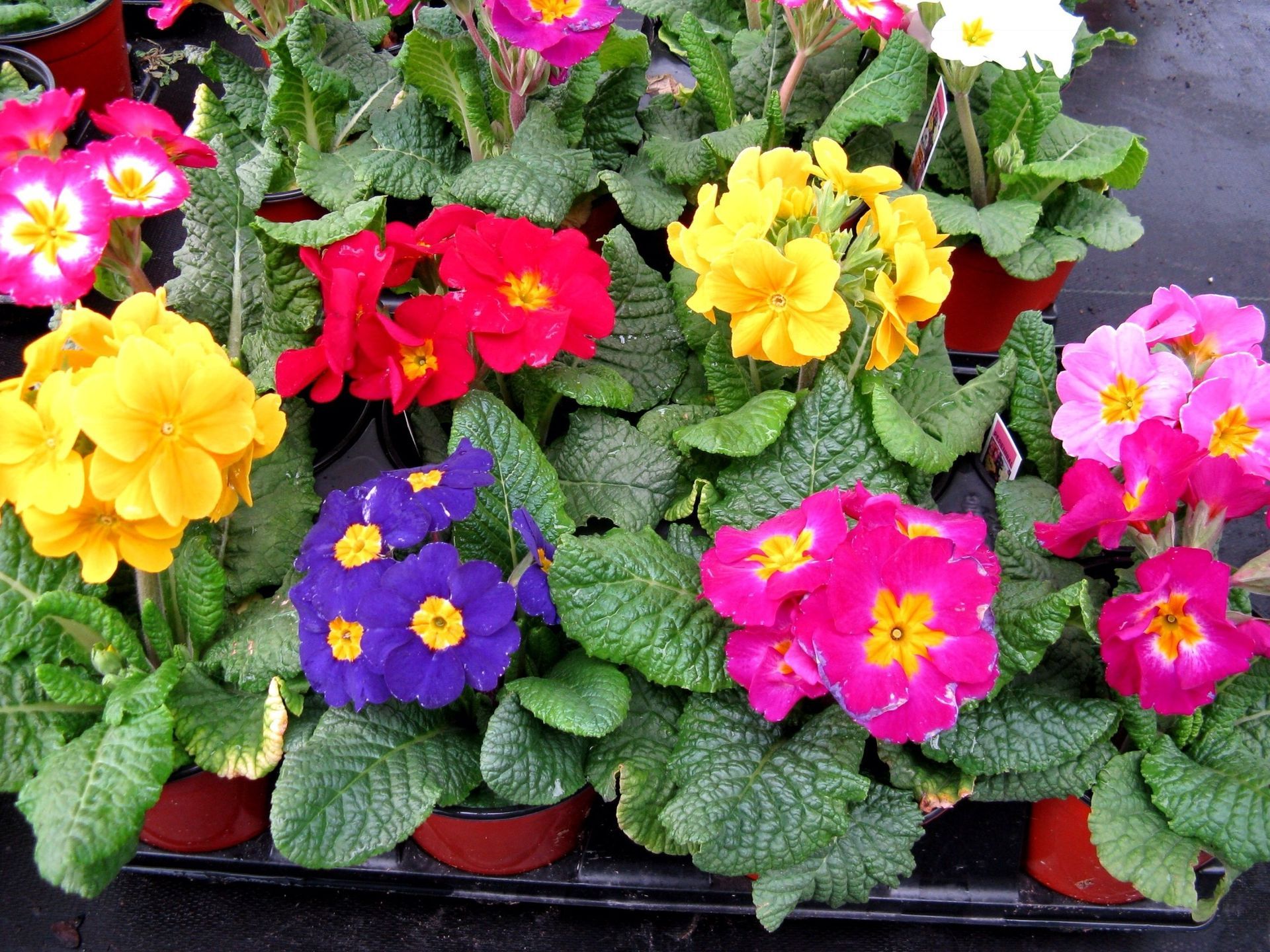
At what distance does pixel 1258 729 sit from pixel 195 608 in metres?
1.20

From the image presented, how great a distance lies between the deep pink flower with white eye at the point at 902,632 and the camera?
3.35ft

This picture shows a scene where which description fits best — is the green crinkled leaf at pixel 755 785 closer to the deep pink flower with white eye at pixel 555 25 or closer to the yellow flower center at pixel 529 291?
the yellow flower center at pixel 529 291

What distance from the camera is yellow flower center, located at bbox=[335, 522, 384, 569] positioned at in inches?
44.2

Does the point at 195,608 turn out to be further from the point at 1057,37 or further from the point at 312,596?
the point at 1057,37

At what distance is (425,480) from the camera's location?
3.81 ft

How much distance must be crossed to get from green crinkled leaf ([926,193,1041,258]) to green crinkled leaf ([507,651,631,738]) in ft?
2.77

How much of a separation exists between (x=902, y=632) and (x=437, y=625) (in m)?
0.45

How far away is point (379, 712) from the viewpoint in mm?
1178

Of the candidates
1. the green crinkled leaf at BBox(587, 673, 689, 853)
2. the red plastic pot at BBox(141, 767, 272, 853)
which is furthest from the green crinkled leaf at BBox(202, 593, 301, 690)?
the green crinkled leaf at BBox(587, 673, 689, 853)

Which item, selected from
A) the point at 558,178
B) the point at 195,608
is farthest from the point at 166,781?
the point at 558,178

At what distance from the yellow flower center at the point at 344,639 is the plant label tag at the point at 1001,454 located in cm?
82

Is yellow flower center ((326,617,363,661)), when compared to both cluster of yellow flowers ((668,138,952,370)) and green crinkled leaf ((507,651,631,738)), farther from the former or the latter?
cluster of yellow flowers ((668,138,952,370))

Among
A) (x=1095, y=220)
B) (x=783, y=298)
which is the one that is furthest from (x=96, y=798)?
(x=1095, y=220)

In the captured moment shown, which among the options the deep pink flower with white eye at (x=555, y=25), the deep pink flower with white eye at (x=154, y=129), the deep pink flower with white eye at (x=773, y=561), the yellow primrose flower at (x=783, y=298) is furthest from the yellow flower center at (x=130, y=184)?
the deep pink flower with white eye at (x=773, y=561)
